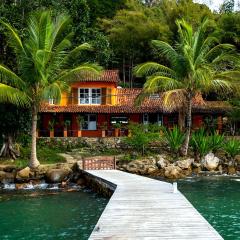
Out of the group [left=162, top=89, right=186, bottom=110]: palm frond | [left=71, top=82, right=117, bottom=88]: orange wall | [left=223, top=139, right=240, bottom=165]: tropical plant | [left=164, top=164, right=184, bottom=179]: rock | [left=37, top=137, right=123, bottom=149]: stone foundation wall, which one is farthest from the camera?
[left=71, top=82, right=117, bottom=88]: orange wall

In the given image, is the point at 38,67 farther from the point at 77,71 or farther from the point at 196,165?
the point at 196,165

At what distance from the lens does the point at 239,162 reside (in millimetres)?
32938

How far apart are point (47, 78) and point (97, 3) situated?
103 ft

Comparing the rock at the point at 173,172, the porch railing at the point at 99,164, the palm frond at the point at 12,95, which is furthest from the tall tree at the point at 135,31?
the palm frond at the point at 12,95

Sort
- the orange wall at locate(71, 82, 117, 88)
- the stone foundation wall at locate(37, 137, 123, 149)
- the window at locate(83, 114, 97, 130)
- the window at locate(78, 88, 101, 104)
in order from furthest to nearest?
the window at locate(83, 114, 97, 130)
the window at locate(78, 88, 101, 104)
the orange wall at locate(71, 82, 117, 88)
the stone foundation wall at locate(37, 137, 123, 149)

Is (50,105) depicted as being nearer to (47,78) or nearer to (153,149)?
(153,149)

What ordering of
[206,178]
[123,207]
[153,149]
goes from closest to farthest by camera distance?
[123,207]
[206,178]
[153,149]

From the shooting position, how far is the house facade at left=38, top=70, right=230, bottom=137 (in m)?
40.4

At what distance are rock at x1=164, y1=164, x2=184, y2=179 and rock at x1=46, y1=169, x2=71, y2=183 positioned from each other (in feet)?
20.5

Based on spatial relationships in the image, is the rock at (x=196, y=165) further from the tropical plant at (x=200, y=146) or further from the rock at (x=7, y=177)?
the rock at (x=7, y=177)

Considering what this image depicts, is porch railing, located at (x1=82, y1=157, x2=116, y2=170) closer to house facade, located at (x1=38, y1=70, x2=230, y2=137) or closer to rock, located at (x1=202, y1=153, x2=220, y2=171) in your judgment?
rock, located at (x1=202, y1=153, x2=220, y2=171)

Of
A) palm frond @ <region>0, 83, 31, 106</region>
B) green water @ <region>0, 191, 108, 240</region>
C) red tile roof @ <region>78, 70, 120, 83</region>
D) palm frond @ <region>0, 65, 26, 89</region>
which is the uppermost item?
red tile roof @ <region>78, 70, 120, 83</region>

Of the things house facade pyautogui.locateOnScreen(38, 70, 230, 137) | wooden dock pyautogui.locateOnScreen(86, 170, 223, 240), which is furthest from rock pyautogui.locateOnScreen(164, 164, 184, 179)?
house facade pyautogui.locateOnScreen(38, 70, 230, 137)

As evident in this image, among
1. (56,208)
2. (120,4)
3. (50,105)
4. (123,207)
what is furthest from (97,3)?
(123,207)
